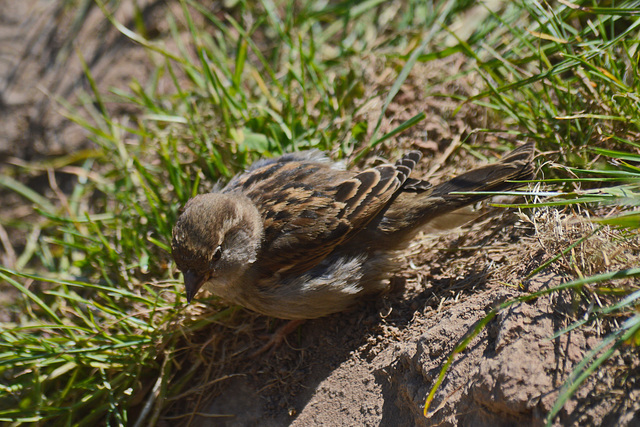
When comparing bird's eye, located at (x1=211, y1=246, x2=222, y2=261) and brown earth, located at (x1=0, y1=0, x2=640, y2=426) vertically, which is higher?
bird's eye, located at (x1=211, y1=246, x2=222, y2=261)

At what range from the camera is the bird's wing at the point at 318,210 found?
3.35m

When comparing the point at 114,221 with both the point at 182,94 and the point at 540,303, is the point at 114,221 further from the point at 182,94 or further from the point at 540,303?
the point at 540,303

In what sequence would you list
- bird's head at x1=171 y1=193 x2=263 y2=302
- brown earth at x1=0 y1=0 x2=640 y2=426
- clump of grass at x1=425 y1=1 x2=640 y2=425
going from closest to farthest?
1. brown earth at x1=0 y1=0 x2=640 y2=426
2. clump of grass at x1=425 y1=1 x2=640 y2=425
3. bird's head at x1=171 y1=193 x2=263 y2=302

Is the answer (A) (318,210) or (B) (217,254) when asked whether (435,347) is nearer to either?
(A) (318,210)

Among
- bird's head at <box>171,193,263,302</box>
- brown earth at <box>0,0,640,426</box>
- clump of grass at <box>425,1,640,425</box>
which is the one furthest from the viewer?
bird's head at <box>171,193,263,302</box>

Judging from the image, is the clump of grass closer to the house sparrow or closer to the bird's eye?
the house sparrow

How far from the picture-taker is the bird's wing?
335 centimetres

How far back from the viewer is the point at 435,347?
109 inches

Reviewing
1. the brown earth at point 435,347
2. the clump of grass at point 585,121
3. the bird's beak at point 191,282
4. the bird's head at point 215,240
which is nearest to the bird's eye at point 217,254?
the bird's head at point 215,240

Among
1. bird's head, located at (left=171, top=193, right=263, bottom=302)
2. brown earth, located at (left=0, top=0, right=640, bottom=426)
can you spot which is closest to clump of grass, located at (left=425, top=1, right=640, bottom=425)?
brown earth, located at (left=0, top=0, right=640, bottom=426)

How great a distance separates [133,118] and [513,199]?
3.51 metres

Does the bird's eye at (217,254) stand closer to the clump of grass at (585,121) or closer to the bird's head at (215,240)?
the bird's head at (215,240)

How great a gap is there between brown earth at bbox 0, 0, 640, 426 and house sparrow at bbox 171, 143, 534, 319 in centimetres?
25

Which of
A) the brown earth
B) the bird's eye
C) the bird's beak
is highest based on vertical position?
the bird's eye
